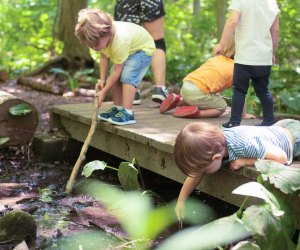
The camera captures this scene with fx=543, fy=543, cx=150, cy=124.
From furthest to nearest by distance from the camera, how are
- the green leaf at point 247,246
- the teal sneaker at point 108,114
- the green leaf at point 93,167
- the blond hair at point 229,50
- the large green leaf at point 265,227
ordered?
the blond hair at point 229,50, the teal sneaker at point 108,114, the green leaf at point 93,167, the green leaf at point 247,246, the large green leaf at point 265,227

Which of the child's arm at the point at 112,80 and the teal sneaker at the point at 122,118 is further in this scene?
the teal sneaker at the point at 122,118

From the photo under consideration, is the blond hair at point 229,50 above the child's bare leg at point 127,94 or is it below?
above

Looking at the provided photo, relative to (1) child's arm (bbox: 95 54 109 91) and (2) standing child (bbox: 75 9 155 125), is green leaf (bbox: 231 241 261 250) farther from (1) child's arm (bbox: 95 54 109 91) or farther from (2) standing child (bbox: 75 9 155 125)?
(1) child's arm (bbox: 95 54 109 91)

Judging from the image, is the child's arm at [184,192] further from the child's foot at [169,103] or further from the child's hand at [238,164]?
the child's foot at [169,103]

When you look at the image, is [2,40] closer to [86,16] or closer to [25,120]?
[25,120]

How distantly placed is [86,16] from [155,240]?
1813mm

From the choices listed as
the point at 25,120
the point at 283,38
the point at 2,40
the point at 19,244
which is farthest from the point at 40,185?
the point at 2,40

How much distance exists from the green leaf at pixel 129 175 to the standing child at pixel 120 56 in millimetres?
718

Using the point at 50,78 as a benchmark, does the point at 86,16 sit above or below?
above

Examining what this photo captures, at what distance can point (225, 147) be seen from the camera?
334 cm

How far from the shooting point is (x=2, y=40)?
1311 cm

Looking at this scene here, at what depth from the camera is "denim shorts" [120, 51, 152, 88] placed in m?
4.80

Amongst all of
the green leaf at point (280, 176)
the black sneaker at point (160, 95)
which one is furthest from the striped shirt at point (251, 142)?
the black sneaker at point (160, 95)

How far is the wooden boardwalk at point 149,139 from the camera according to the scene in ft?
11.9
